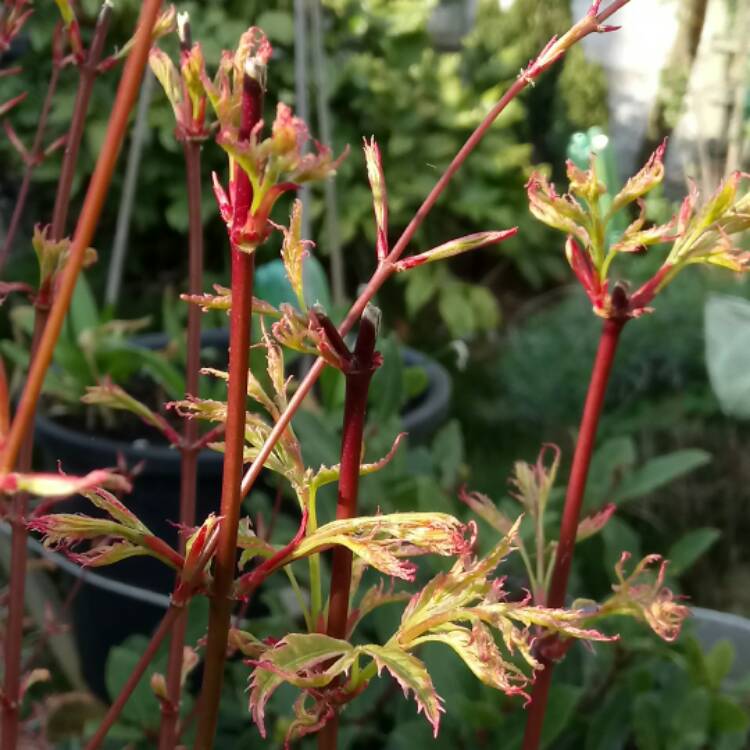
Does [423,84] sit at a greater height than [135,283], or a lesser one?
greater

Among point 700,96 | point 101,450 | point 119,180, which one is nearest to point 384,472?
point 101,450

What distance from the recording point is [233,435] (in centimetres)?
27

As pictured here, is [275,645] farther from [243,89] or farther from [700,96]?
[700,96]

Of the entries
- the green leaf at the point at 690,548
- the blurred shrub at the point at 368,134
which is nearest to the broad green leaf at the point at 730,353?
the green leaf at the point at 690,548

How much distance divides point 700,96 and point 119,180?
1636mm

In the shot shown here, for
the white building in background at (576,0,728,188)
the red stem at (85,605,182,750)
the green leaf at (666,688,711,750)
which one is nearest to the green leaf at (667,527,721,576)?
the green leaf at (666,688,711,750)

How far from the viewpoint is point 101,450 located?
4.40 ft

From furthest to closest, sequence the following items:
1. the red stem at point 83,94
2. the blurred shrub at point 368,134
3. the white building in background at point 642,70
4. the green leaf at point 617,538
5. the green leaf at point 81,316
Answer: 1. the white building in background at point 642,70
2. the blurred shrub at point 368,134
3. the green leaf at point 81,316
4. the green leaf at point 617,538
5. the red stem at point 83,94

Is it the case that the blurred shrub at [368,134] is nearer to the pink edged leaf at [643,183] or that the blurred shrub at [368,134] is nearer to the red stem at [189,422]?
the red stem at [189,422]

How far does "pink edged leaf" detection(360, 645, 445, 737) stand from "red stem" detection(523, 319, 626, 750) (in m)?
0.10

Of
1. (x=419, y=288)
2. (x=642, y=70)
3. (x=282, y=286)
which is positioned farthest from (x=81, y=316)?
(x=642, y=70)

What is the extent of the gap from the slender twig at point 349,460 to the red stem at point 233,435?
0.10ft

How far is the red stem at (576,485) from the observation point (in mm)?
347

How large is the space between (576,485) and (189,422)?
0.24 meters
